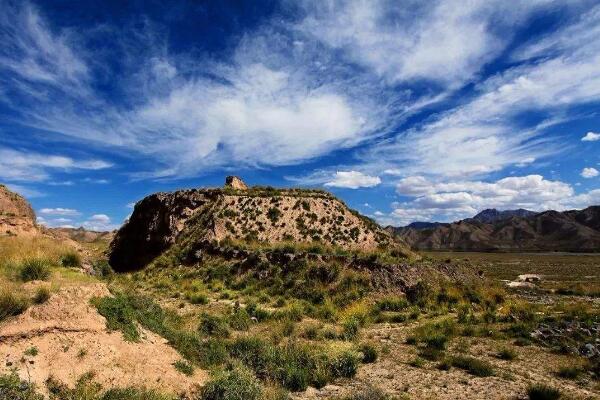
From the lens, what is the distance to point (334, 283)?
87.1 feet

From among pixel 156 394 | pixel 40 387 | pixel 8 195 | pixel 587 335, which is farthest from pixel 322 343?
pixel 8 195

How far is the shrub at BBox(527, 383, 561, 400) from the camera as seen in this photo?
10.6 m

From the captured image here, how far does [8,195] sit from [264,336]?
32778 millimetres

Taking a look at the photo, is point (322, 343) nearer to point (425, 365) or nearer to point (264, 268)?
point (425, 365)

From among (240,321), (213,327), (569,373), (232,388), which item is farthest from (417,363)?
(240,321)

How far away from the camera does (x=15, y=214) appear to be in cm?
2992

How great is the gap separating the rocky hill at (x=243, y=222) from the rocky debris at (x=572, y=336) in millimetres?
20241

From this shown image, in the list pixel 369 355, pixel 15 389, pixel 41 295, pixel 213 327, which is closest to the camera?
Answer: pixel 15 389

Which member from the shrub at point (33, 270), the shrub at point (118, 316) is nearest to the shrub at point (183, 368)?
the shrub at point (118, 316)

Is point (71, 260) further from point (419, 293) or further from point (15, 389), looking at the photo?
point (419, 293)

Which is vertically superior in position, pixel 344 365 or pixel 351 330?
pixel 351 330

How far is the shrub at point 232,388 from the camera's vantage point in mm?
9617

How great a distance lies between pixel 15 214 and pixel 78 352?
2458 centimetres

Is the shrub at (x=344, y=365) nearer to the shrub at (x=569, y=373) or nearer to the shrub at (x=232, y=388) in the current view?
the shrub at (x=232, y=388)
